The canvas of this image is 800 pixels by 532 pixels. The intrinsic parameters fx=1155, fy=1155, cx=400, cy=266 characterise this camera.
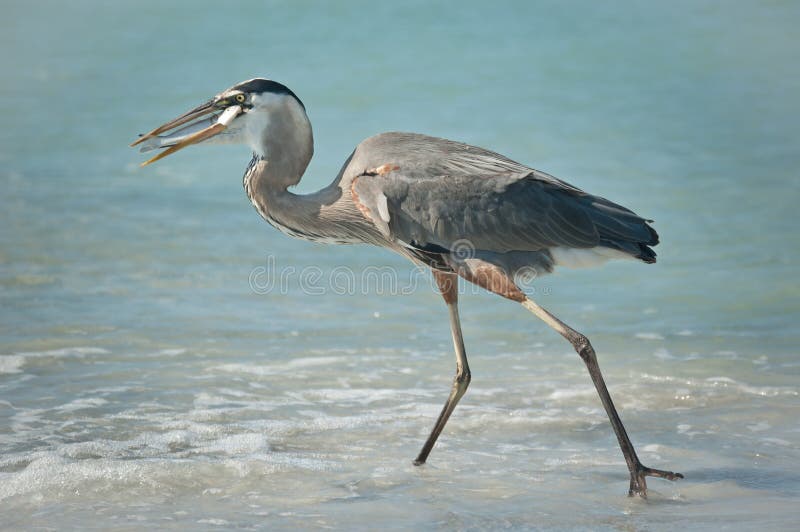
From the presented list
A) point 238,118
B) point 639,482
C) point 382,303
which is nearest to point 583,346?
point 639,482

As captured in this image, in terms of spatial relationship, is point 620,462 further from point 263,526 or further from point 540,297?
point 540,297

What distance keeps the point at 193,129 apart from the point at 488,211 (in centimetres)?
158

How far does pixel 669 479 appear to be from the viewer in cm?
527

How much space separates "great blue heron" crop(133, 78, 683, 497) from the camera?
559cm

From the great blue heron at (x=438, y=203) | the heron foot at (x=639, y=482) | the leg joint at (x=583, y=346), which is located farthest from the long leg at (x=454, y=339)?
the heron foot at (x=639, y=482)

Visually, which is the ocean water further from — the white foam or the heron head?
the heron head

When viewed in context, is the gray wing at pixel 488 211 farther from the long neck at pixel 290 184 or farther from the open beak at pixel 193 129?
the open beak at pixel 193 129

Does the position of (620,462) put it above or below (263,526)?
above

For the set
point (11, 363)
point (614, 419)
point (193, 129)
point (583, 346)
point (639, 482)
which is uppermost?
point (193, 129)

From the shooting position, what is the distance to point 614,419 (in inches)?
205

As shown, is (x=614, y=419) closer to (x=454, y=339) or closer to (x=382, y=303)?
(x=454, y=339)

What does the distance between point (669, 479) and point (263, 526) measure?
187 centimetres

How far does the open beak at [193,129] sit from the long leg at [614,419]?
1.80m

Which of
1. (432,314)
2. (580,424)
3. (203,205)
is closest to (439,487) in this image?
(580,424)
